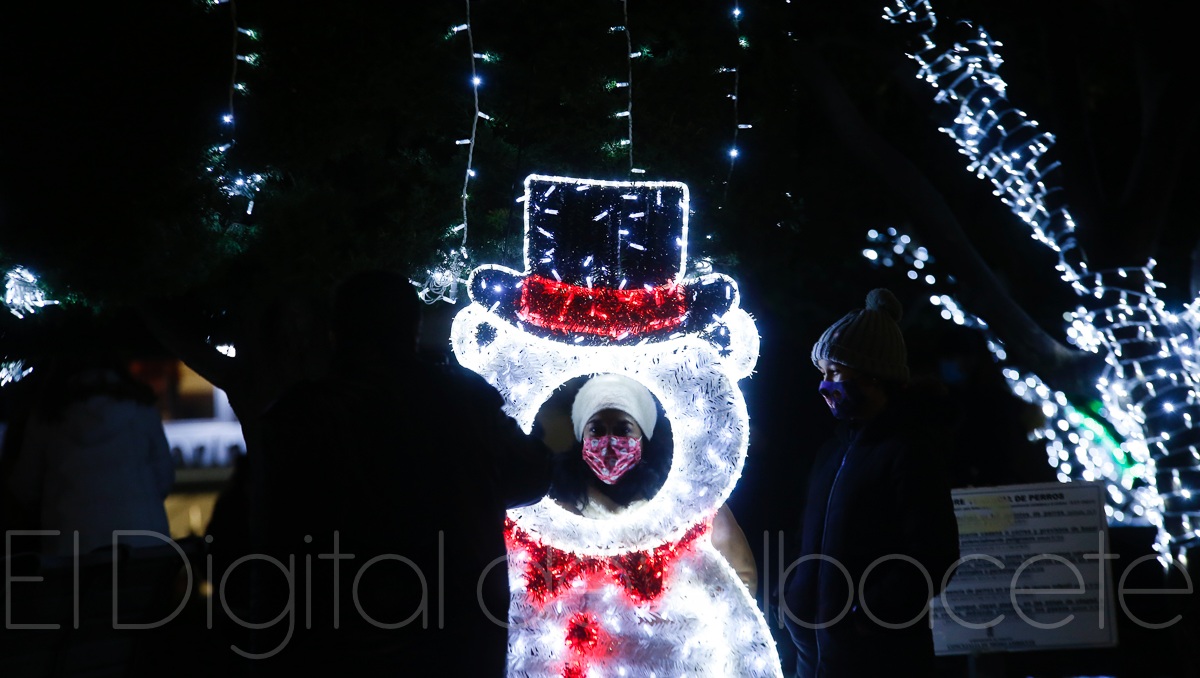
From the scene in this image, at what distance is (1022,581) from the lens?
5.75 m

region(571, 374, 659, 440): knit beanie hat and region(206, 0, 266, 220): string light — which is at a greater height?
region(206, 0, 266, 220): string light

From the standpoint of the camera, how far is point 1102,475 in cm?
736

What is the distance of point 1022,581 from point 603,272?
8.47 ft

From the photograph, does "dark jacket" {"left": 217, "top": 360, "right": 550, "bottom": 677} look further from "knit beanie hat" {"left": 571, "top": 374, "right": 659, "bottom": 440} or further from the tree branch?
the tree branch

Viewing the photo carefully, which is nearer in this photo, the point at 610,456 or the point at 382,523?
the point at 382,523

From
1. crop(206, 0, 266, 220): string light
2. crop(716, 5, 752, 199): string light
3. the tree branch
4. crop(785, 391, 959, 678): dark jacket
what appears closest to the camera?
crop(785, 391, 959, 678): dark jacket

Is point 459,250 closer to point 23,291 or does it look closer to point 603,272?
point 603,272

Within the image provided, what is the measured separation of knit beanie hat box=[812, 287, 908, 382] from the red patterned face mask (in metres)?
0.79

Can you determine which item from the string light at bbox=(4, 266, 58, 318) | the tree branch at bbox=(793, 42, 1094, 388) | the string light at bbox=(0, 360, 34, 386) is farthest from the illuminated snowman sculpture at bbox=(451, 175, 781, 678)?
the tree branch at bbox=(793, 42, 1094, 388)

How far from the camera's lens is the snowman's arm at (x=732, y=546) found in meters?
4.77

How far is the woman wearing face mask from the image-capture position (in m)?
4.41

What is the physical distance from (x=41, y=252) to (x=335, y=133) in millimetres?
1330

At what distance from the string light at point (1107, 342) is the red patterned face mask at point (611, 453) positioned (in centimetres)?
336

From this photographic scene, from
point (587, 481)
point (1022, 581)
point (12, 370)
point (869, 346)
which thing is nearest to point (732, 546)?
point (587, 481)
